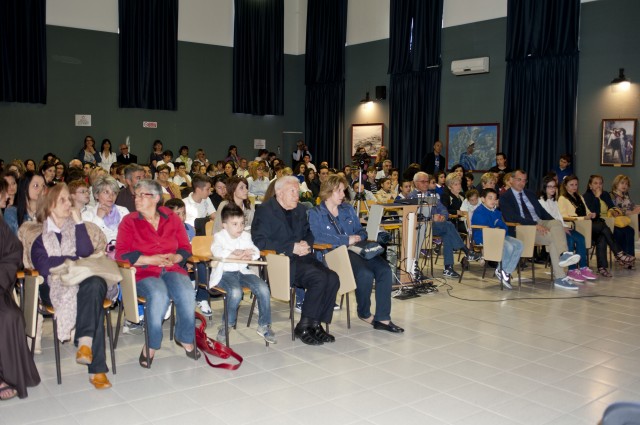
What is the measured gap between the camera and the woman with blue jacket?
16.0 feet

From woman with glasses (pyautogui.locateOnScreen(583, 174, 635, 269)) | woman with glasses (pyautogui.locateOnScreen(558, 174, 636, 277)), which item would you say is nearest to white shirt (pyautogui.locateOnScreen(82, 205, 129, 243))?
woman with glasses (pyautogui.locateOnScreen(558, 174, 636, 277))

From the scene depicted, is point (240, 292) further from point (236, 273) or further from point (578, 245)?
point (578, 245)

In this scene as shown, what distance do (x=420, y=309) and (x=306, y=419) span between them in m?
2.56

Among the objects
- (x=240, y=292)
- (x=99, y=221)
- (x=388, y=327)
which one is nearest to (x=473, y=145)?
(x=388, y=327)

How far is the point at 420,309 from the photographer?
18.3 ft

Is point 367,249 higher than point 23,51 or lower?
lower

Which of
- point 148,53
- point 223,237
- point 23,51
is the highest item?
point 148,53

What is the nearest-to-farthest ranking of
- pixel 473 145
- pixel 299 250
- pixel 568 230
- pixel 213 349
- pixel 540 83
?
1. pixel 213 349
2. pixel 299 250
3. pixel 568 230
4. pixel 540 83
5. pixel 473 145

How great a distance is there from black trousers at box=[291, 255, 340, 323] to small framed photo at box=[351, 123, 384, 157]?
30.8 feet

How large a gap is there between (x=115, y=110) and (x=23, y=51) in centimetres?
199

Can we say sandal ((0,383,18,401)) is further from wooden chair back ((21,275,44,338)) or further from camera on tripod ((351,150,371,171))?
camera on tripod ((351,150,371,171))

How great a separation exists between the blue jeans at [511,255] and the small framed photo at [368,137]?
7445 mm

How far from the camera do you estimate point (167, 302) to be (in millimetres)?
3934

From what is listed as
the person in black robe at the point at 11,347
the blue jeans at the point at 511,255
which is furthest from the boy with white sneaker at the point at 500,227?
the person in black robe at the point at 11,347
